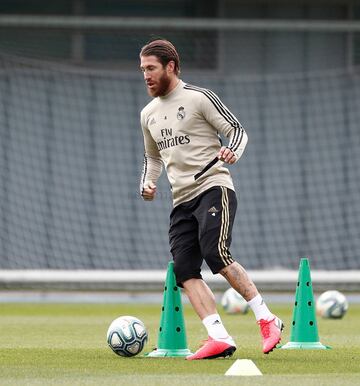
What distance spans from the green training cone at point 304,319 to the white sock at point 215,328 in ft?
2.94

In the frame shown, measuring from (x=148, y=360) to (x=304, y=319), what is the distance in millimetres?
1262

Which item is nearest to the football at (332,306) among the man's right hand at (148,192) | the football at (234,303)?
the football at (234,303)

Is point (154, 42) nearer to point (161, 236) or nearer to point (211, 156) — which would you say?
point (211, 156)

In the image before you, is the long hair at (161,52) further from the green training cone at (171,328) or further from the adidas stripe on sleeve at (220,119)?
the green training cone at (171,328)

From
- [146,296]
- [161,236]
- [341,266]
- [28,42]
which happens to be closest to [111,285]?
[146,296]

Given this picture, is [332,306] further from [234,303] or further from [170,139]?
[170,139]

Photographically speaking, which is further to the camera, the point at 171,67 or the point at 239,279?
the point at 171,67

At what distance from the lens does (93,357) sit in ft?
22.6

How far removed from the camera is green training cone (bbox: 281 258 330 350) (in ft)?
24.5

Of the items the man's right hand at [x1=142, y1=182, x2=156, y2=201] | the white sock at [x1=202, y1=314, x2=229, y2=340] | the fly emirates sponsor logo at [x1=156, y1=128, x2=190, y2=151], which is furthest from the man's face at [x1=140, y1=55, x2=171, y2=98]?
the white sock at [x1=202, y1=314, x2=229, y2=340]

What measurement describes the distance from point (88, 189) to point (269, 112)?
3112 mm

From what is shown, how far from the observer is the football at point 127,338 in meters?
6.83

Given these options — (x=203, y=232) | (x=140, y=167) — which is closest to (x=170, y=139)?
(x=203, y=232)

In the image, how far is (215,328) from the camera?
671 centimetres
